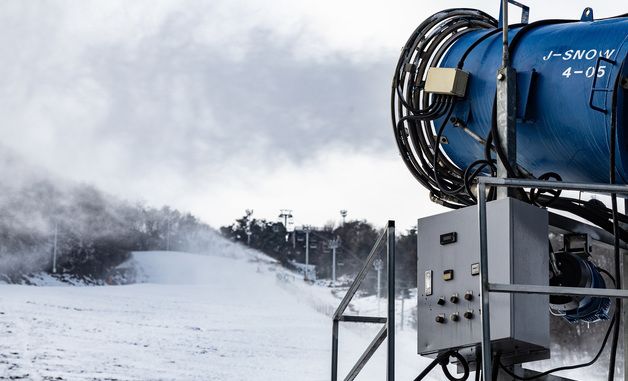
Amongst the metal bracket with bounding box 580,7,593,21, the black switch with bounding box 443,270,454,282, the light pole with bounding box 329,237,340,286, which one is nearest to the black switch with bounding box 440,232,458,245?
the black switch with bounding box 443,270,454,282

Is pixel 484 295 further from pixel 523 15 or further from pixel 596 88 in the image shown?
pixel 523 15

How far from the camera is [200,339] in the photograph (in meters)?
50.7

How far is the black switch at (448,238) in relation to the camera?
6156 millimetres

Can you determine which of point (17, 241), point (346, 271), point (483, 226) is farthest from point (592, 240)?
point (17, 241)

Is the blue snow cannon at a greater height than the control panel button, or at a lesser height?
greater

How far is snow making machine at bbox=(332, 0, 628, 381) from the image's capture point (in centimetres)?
581

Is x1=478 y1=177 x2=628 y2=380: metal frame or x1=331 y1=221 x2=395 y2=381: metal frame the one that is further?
x1=331 y1=221 x2=395 y2=381: metal frame

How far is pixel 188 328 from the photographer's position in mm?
52688

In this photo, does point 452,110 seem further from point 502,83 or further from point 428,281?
point 428,281

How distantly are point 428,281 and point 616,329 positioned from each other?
111 centimetres

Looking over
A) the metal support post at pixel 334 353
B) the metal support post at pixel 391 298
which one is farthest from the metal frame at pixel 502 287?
the metal support post at pixel 334 353

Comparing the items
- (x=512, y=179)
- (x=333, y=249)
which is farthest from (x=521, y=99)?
(x=333, y=249)

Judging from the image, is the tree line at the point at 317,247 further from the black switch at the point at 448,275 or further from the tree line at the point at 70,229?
the black switch at the point at 448,275

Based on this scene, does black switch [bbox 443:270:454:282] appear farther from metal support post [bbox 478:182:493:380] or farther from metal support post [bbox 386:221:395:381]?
metal support post [bbox 478:182:493:380]
